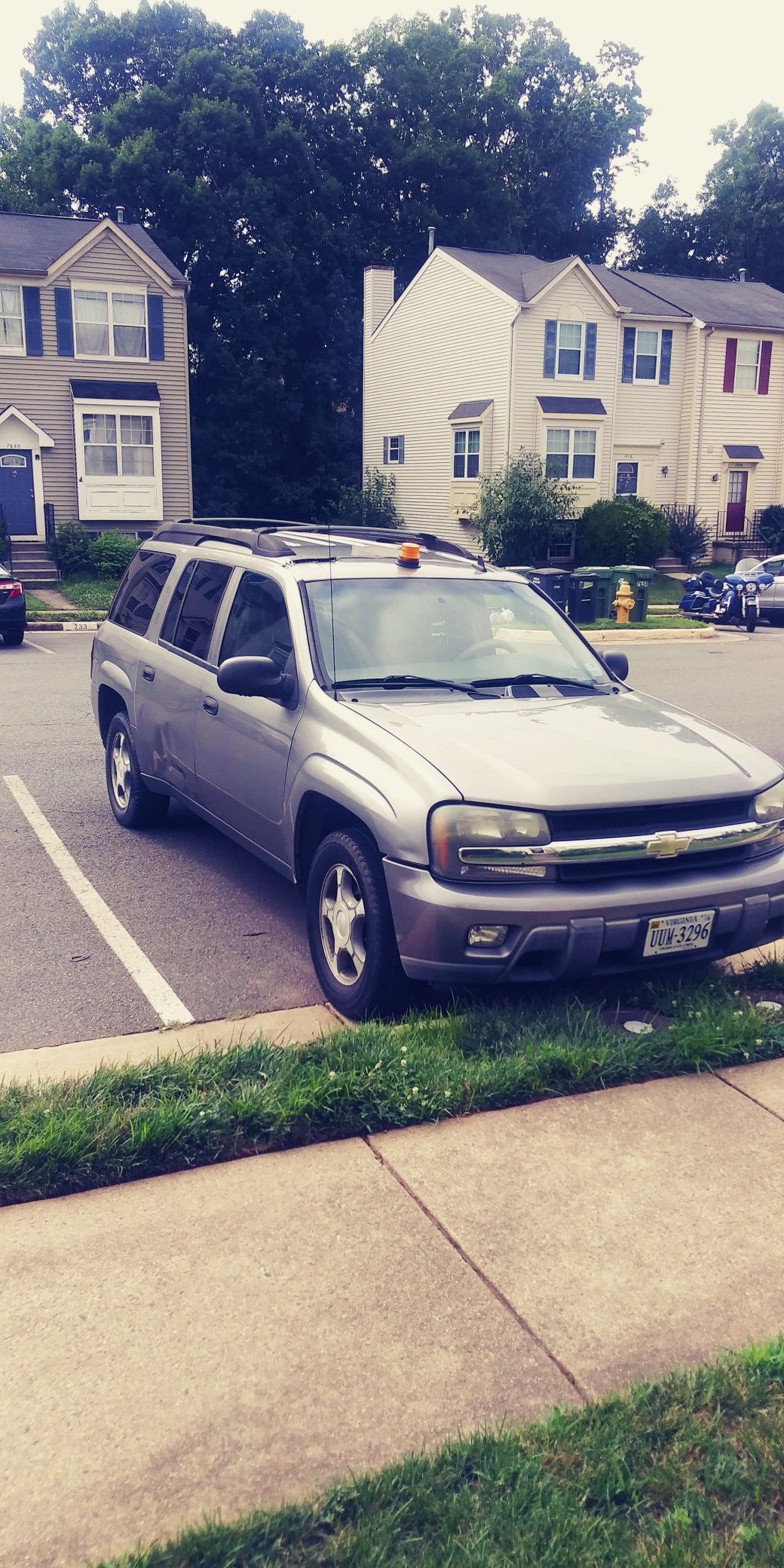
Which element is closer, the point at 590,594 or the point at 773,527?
the point at 590,594

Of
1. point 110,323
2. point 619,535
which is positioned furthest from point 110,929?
point 110,323

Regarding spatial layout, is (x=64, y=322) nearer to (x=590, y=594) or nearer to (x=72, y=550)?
(x=72, y=550)

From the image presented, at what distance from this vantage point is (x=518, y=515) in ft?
103

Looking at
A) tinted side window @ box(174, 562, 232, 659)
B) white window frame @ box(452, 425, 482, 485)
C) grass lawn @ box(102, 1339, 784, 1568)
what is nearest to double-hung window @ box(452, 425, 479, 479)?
white window frame @ box(452, 425, 482, 485)

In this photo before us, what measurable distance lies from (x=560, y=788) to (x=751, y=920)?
37.0 inches

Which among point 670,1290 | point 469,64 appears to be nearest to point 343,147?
point 469,64

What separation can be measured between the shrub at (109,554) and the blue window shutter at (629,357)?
15.7 metres

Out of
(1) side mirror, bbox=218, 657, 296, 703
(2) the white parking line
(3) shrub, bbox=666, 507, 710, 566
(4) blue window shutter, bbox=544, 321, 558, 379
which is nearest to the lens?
(2) the white parking line

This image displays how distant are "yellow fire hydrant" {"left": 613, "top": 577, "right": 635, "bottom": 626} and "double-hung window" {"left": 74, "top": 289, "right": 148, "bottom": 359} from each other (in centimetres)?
1674

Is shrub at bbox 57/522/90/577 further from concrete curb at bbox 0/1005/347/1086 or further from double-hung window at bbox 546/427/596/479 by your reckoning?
concrete curb at bbox 0/1005/347/1086

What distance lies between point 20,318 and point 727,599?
1922cm

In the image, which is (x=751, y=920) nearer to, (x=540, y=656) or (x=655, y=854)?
(x=655, y=854)

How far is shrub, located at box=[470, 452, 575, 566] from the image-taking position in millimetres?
31188

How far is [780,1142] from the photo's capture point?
4102mm
